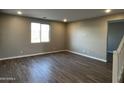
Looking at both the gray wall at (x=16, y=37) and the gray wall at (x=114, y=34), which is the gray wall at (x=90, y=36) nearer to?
the gray wall at (x=114, y=34)

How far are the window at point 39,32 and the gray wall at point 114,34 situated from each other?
3.60 metres

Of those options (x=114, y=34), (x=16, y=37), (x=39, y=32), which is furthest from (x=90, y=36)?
(x=16, y=37)

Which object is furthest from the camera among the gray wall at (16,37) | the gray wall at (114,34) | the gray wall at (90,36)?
the gray wall at (90,36)

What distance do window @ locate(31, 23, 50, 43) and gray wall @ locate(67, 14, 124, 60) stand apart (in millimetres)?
1674

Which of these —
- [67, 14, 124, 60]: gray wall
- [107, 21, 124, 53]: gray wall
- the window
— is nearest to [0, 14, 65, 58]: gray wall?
the window

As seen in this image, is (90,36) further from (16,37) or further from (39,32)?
(16,37)

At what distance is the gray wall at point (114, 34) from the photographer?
4.57 meters

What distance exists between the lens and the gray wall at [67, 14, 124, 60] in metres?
4.91

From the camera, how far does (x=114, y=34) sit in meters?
4.69

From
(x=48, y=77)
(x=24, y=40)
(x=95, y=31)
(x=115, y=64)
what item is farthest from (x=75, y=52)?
(x=115, y=64)

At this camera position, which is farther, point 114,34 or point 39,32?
point 39,32

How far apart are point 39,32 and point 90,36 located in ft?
9.82

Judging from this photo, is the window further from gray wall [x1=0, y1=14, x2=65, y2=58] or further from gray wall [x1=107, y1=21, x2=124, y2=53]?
gray wall [x1=107, y1=21, x2=124, y2=53]

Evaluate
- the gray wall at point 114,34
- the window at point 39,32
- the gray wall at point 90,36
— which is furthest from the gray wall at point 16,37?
the gray wall at point 114,34
